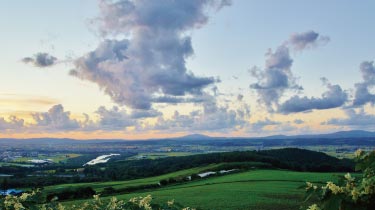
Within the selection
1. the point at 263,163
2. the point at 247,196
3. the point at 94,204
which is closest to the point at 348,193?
the point at 94,204

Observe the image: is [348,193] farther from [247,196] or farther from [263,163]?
[263,163]

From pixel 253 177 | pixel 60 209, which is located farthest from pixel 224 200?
pixel 60 209

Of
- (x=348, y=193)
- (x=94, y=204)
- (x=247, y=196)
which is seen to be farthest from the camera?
(x=247, y=196)

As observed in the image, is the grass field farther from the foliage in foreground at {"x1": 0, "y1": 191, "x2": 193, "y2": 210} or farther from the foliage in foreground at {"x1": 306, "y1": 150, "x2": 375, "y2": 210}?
the foliage in foreground at {"x1": 306, "y1": 150, "x2": 375, "y2": 210}

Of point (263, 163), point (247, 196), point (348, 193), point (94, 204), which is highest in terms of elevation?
point (348, 193)

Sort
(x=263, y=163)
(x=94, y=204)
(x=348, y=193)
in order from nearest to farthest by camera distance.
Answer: (x=348, y=193) → (x=94, y=204) → (x=263, y=163)

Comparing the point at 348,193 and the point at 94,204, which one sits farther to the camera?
the point at 94,204
